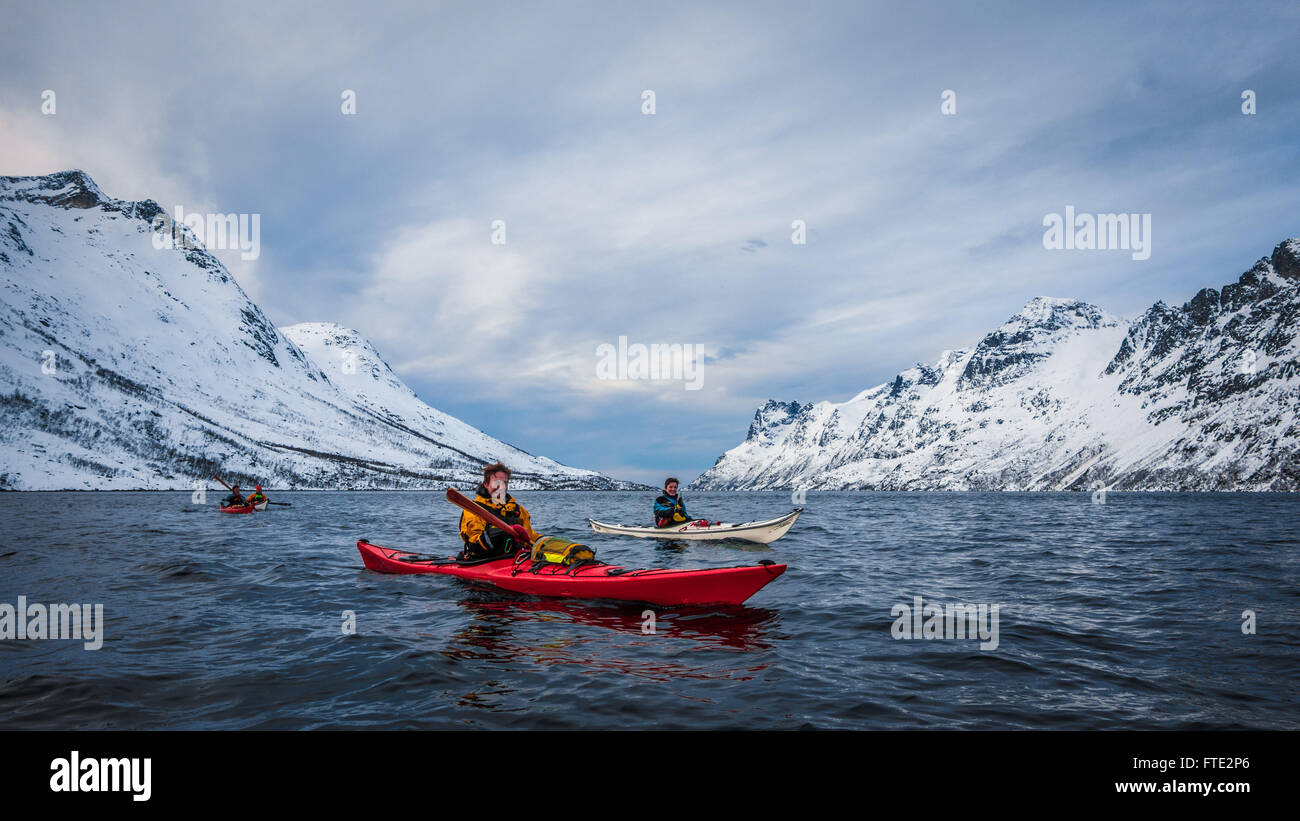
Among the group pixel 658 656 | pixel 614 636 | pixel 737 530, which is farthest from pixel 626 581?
pixel 737 530

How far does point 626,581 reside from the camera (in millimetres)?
12016

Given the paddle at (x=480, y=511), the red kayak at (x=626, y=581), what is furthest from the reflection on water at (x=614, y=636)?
the paddle at (x=480, y=511)

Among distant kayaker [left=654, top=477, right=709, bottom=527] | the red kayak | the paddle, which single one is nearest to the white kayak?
distant kayaker [left=654, top=477, right=709, bottom=527]

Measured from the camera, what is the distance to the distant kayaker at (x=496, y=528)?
1410 cm

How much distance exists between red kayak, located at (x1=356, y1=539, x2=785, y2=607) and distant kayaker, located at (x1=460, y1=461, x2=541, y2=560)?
1.03 feet

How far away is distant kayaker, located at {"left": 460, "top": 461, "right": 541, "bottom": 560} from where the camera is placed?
14.1 metres

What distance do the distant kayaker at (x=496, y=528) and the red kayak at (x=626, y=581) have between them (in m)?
0.31

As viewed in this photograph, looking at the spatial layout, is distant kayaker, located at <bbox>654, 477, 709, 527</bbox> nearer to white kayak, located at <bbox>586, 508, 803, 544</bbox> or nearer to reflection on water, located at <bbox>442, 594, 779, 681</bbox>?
white kayak, located at <bbox>586, 508, 803, 544</bbox>

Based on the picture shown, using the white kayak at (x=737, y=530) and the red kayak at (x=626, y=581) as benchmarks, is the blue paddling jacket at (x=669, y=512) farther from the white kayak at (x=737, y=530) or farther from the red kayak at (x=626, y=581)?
the red kayak at (x=626, y=581)
